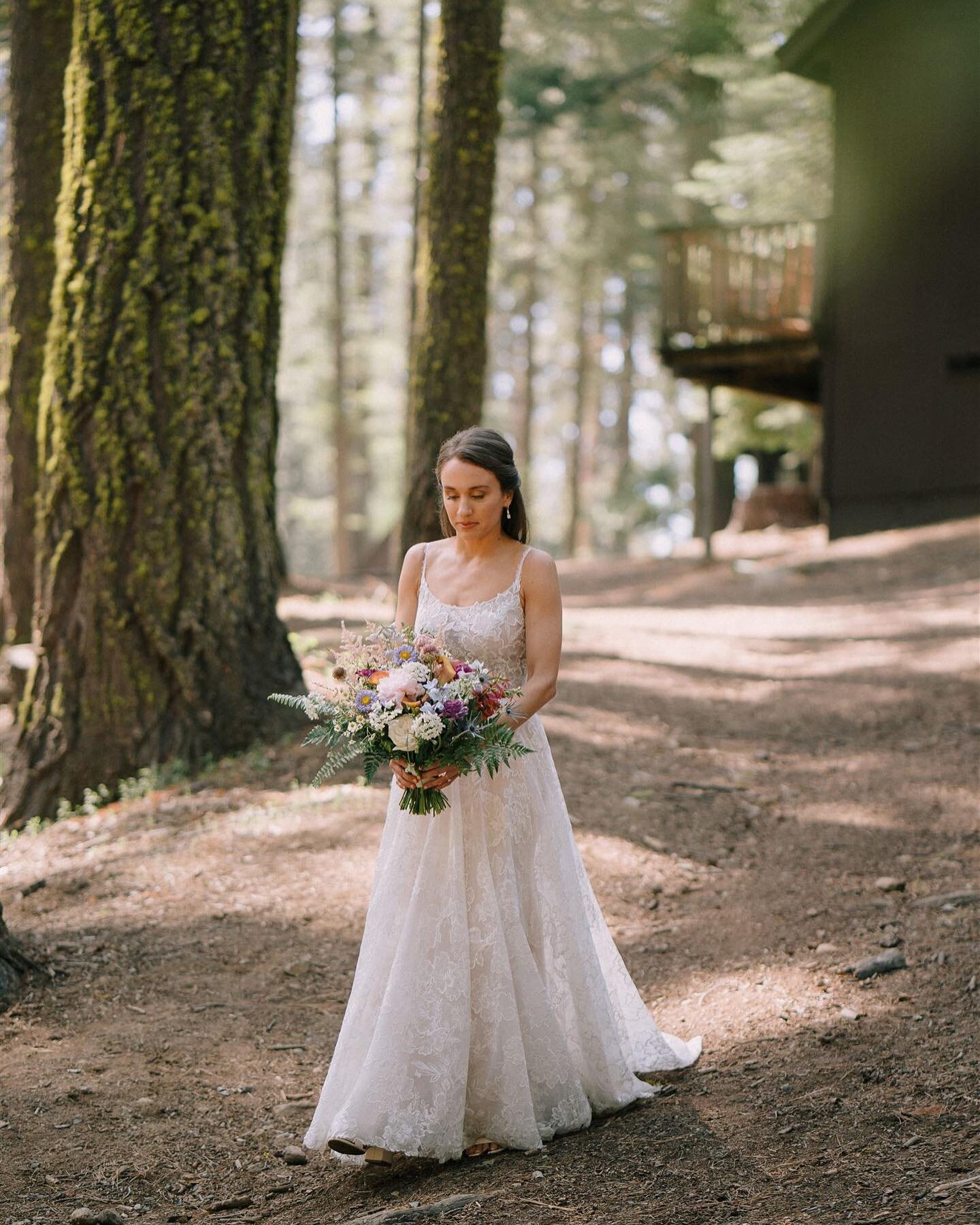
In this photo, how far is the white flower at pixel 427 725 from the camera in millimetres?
3307

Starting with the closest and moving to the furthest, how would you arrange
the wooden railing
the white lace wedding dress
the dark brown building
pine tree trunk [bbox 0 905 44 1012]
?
the white lace wedding dress, pine tree trunk [bbox 0 905 44 1012], the dark brown building, the wooden railing

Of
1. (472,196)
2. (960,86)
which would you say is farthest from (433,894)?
(960,86)

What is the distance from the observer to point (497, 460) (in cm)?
377

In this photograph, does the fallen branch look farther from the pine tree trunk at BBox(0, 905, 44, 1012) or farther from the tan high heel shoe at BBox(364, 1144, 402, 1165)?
the tan high heel shoe at BBox(364, 1144, 402, 1165)

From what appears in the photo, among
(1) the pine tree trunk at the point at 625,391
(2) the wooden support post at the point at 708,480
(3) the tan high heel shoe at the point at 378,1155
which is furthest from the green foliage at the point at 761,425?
(3) the tan high heel shoe at the point at 378,1155

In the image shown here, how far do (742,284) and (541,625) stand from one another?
Answer: 14331mm

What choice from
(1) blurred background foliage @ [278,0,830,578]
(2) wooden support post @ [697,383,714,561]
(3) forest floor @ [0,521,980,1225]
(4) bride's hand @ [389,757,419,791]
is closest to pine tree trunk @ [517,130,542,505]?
(1) blurred background foliage @ [278,0,830,578]

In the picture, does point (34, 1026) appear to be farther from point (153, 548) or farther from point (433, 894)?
point (153, 548)

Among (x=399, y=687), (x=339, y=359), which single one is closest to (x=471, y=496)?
(x=399, y=687)

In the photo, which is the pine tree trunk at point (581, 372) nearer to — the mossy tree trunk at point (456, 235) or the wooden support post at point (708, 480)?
the wooden support post at point (708, 480)

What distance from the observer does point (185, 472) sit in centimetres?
670

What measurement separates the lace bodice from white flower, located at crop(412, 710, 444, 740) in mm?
526

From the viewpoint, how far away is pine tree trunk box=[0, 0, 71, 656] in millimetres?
9445

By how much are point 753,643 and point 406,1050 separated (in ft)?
28.4
